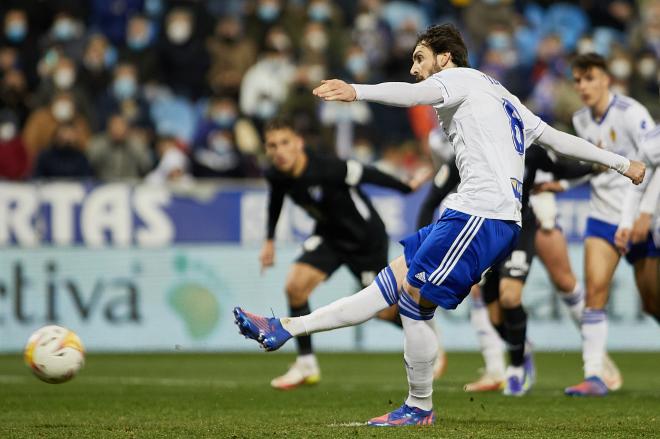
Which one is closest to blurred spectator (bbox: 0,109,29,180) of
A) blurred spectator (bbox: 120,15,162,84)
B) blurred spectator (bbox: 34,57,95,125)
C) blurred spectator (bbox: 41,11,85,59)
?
blurred spectator (bbox: 34,57,95,125)

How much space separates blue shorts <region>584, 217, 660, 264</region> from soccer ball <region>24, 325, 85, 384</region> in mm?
4379

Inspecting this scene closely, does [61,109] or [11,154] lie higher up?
[61,109]

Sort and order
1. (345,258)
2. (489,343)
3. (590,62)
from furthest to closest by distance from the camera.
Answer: (345,258)
(489,343)
(590,62)

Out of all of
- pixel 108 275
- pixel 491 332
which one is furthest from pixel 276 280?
pixel 491 332

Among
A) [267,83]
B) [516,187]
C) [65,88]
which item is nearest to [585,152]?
[516,187]

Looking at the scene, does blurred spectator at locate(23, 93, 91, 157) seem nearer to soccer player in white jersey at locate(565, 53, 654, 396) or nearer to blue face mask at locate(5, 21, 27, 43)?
blue face mask at locate(5, 21, 27, 43)

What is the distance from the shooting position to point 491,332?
11195mm

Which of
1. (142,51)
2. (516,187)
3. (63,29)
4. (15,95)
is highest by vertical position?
(63,29)

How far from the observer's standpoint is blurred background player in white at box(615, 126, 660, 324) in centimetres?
960

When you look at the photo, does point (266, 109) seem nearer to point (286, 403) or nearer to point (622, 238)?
point (286, 403)

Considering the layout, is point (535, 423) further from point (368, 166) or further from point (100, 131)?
point (100, 131)

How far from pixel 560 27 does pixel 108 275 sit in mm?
10091

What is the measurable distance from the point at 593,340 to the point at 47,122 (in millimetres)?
10657

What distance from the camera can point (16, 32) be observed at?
800 inches
